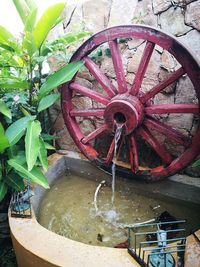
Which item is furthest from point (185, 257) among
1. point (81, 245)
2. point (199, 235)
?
point (81, 245)

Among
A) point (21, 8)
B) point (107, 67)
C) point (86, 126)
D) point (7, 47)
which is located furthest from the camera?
point (86, 126)

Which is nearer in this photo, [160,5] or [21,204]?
[21,204]

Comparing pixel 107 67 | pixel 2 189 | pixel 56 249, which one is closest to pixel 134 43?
pixel 107 67

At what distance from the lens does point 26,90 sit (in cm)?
310

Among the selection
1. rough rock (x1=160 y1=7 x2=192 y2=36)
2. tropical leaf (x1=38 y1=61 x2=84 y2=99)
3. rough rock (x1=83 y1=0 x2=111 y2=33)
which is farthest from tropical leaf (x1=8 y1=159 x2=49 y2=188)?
rough rock (x1=160 y1=7 x2=192 y2=36)

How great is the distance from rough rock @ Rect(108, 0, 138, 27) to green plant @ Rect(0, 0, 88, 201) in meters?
0.58

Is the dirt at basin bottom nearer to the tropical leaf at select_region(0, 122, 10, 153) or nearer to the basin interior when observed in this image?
the basin interior

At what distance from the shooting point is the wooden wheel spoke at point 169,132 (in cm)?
258

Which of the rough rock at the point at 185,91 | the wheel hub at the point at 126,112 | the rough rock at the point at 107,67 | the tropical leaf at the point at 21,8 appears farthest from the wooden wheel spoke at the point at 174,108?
the tropical leaf at the point at 21,8

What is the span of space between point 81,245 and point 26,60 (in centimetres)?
208

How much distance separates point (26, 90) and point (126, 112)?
138 centimetres

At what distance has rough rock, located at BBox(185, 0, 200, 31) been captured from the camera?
259 cm

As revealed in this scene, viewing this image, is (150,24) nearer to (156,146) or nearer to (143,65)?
(143,65)

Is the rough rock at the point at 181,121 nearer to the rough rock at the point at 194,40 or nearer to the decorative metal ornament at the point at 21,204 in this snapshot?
the rough rock at the point at 194,40
